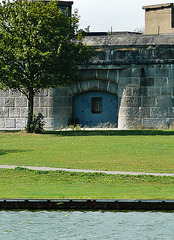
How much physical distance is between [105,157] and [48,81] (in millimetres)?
11124

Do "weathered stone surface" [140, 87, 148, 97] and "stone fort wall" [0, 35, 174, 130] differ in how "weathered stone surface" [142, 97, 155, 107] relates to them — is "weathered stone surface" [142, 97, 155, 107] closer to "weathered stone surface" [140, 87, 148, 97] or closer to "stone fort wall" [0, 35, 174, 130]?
"stone fort wall" [0, 35, 174, 130]

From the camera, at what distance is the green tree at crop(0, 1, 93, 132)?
104ft

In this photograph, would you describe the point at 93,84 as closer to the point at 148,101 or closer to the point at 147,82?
the point at 147,82

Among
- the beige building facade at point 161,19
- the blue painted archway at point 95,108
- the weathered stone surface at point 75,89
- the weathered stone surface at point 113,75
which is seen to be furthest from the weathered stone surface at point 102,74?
the beige building facade at point 161,19

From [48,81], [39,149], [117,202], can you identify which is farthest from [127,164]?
[48,81]

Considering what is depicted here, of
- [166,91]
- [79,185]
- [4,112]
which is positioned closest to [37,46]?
[4,112]

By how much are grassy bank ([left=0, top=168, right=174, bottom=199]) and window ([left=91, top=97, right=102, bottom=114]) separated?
67.0ft

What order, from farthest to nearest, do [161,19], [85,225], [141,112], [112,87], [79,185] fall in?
[161,19] → [112,87] → [141,112] → [79,185] → [85,225]

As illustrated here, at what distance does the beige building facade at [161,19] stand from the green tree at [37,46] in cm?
2813

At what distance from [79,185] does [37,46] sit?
1810 centimetres

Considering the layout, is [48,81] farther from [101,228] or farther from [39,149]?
[101,228]

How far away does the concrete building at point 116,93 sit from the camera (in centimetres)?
3606

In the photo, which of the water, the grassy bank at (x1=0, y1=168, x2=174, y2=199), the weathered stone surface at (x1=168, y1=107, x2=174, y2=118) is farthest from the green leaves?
the water

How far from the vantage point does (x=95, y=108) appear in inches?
1517
